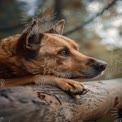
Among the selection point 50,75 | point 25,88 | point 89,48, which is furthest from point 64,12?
point 25,88

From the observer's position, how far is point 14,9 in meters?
0.91

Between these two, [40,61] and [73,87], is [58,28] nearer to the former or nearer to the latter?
[40,61]

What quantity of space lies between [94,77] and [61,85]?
7.0 inches

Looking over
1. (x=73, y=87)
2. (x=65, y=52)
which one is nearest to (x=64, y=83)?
(x=73, y=87)

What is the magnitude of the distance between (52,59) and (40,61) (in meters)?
0.03

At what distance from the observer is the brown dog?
2.76 ft

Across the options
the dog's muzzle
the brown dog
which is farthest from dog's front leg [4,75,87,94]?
the dog's muzzle

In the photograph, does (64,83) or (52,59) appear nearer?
(64,83)

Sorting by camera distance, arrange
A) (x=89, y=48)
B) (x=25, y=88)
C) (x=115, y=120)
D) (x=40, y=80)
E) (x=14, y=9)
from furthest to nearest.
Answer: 1. (x=115, y=120)
2. (x=89, y=48)
3. (x=14, y=9)
4. (x=40, y=80)
5. (x=25, y=88)

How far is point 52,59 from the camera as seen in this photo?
86cm

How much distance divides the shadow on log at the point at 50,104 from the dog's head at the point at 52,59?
49mm

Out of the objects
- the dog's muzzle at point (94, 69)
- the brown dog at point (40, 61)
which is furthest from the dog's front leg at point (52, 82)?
the dog's muzzle at point (94, 69)

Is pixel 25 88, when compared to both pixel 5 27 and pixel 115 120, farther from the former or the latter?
pixel 115 120

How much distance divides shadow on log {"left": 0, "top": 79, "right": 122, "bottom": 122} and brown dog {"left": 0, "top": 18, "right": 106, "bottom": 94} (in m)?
0.05
